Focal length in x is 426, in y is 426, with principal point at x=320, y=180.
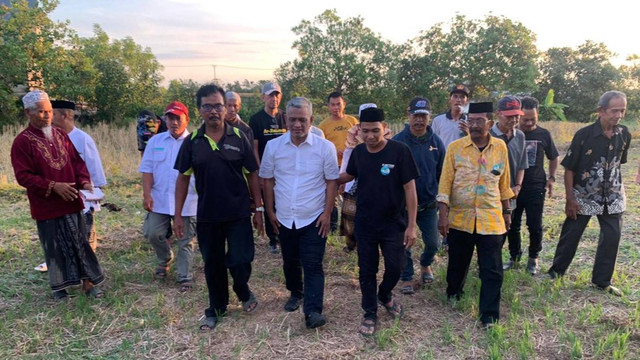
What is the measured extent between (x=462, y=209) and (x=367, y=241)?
89 cm

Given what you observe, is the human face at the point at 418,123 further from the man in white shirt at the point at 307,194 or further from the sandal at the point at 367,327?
the sandal at the point at 367,327

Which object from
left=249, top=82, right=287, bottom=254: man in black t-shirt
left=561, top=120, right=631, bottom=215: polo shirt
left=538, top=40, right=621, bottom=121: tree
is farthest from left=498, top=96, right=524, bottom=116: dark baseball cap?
left=538, top=40, right=621, bottom=121: tree

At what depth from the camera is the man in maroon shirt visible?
3.86m

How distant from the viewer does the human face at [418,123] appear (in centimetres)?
409

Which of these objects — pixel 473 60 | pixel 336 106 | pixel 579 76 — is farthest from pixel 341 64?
pixel 579 76

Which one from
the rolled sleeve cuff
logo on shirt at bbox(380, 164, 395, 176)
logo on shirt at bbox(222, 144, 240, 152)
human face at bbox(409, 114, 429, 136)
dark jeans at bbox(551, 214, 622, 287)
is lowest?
dark jeans at bbox(551, 214, 622, 287)

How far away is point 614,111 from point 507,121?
950 mm

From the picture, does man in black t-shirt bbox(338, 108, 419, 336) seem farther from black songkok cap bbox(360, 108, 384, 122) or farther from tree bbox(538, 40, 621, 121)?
tree bbox(538, 40, 621, 121)

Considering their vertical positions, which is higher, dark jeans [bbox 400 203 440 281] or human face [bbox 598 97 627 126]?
human face [bbox 598 97 627 126]

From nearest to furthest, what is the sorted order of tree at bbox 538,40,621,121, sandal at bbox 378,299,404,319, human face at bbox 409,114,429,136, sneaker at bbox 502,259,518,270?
sandal at bbox 378,299,404,319, human face at bbox 409,114,429,136, sneaker at bbox 502,259,518,270, tree at bbox 538,40,621,121

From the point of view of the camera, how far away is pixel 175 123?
14.4ft

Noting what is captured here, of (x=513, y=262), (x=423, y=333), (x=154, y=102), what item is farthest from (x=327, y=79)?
(x=423, y=333)

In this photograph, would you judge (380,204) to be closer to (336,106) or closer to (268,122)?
(268,122)

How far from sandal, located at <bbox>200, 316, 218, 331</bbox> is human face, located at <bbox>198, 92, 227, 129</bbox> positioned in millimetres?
1650
